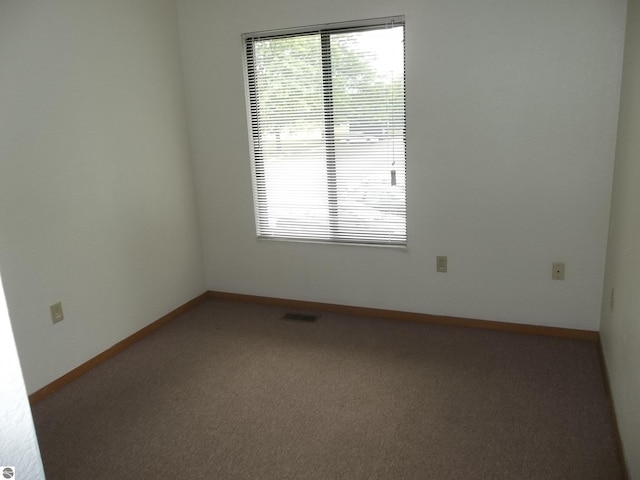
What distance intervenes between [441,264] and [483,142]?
2.77 feet

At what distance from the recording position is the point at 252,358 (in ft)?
9.52

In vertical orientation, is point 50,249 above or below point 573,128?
below

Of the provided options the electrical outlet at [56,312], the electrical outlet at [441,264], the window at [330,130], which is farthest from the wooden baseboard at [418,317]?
the electrical outlet at [56,312]

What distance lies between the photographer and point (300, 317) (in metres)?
3.49

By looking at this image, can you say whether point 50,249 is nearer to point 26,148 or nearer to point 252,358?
point 26,148

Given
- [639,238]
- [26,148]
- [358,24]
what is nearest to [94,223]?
[26,148]

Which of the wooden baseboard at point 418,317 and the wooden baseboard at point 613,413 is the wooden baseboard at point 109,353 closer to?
the wooden baseboard at point 418,317

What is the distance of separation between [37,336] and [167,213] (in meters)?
1.24

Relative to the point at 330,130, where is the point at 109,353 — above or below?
below

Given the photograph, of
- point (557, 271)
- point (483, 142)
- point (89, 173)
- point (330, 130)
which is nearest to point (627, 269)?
point (557, 271)

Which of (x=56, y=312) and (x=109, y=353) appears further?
(x=109, y=353)

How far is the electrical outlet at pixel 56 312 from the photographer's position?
2592 mm

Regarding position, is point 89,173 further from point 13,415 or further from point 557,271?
point 557,271

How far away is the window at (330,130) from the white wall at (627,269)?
1.23 metres
